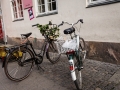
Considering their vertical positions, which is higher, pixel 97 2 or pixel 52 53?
pixel 97 2

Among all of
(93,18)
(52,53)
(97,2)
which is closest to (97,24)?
(93,18)

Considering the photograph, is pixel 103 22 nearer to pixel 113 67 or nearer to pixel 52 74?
pixel 113 67

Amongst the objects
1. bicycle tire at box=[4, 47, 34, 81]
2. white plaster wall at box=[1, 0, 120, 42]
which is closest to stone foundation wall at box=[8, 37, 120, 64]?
white plaster wall at box=[1, 0, 120, 42]

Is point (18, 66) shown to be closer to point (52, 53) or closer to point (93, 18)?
point (52, 53)

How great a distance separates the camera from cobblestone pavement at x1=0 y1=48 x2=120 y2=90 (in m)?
3.15

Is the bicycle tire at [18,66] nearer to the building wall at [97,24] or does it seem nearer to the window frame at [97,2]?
the building wall at [97,24]

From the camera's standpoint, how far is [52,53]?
178 inches

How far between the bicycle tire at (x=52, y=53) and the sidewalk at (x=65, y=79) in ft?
0.96

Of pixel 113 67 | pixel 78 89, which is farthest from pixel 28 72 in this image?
pixel 113 67

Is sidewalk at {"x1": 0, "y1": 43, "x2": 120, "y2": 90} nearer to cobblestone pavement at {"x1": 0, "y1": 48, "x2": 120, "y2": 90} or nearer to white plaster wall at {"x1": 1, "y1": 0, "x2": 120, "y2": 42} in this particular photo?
cobblestone pavement at {"x1": 0, "y1": 48, "x2": 120, "y2": 90}

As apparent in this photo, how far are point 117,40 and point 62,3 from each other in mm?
2483

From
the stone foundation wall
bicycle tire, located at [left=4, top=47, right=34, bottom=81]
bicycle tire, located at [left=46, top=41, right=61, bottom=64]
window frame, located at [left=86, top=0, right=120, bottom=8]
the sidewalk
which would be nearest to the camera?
the sidewalk

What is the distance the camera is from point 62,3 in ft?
17.6

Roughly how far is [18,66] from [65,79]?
4.43 ft
